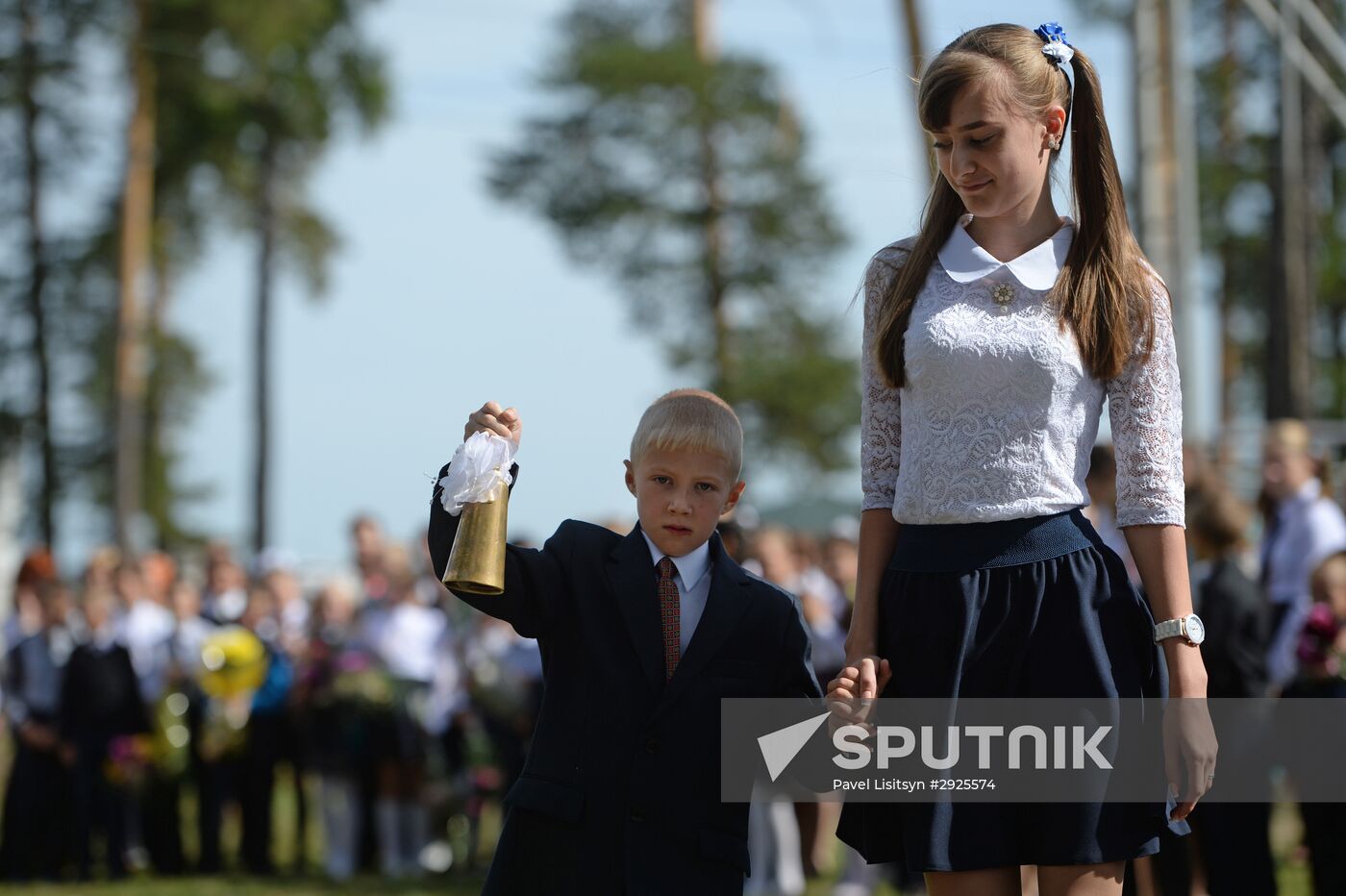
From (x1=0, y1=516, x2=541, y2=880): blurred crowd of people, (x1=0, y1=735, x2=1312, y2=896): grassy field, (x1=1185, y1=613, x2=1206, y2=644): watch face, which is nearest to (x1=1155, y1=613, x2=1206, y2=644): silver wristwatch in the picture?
(x1=1185, y1=613, x2=1206, y2=644): watch face

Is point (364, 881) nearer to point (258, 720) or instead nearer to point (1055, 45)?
point (258, 720)

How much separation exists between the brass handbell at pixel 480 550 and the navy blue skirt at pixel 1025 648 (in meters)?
0.72

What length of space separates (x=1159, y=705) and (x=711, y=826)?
2.85 feet

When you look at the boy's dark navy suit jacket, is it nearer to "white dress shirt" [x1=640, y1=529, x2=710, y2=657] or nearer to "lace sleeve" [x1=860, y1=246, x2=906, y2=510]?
"white dress shirt" [x1=640, y1=529, x2=710, y2=657]

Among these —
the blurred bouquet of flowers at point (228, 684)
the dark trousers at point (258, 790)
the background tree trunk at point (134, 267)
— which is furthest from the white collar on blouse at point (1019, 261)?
the background tree trunk at point (134, 267)

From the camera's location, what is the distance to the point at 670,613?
145 inches

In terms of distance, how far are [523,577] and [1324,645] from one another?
13.2ft

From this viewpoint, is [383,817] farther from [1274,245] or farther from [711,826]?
[1274,245]

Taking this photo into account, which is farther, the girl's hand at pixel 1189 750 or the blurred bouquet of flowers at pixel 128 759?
the blurred bouquet of flowers at pixel 128 759

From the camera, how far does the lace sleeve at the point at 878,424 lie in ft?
11.4

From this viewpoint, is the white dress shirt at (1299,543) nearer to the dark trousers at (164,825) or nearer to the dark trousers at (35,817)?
the dark trousers at (164,825)

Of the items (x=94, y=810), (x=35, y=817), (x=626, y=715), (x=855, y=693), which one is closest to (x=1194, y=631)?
(x=855, y=693)

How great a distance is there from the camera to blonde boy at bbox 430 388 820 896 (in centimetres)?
356

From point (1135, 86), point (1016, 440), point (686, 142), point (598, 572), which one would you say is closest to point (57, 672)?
point (1135, 86)
